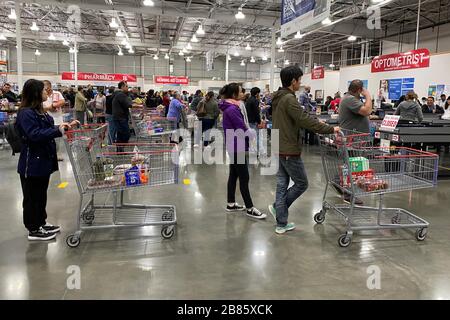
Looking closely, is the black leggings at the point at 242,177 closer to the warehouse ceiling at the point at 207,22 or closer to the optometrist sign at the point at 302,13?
the optometrist sign at the point at 302,13

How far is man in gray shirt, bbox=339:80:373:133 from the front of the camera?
188 inches

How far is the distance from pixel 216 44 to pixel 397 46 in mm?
12877

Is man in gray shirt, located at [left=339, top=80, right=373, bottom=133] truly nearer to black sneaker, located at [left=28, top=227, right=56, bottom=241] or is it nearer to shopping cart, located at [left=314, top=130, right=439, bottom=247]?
shopping cart, located at [left=314, top=130, right=439, bottom=247]

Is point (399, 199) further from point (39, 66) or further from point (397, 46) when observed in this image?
point (39, 66)

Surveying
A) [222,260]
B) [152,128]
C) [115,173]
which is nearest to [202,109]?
[152,128]

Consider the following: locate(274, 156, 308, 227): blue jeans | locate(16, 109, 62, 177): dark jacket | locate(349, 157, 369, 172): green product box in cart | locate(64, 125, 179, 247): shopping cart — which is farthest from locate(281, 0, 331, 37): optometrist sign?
locate(16, 109, 62, 177): dark jacket

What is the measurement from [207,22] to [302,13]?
14.8 m

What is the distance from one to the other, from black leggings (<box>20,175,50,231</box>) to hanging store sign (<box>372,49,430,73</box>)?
384 inches

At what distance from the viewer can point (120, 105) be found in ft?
25.0

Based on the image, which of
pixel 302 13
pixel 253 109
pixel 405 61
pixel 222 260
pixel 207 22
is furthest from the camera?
pixel 207 22

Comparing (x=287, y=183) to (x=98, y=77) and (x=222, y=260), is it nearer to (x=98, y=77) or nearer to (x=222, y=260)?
(x=222, y=260)

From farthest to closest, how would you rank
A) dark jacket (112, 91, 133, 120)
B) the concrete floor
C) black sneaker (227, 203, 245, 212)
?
dark jacket (112, 91, 133, 120) < black sneaker (227, 203, 245, 212) < the concrete floor

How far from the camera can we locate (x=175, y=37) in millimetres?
24828

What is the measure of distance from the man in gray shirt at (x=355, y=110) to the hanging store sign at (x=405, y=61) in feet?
20.4
